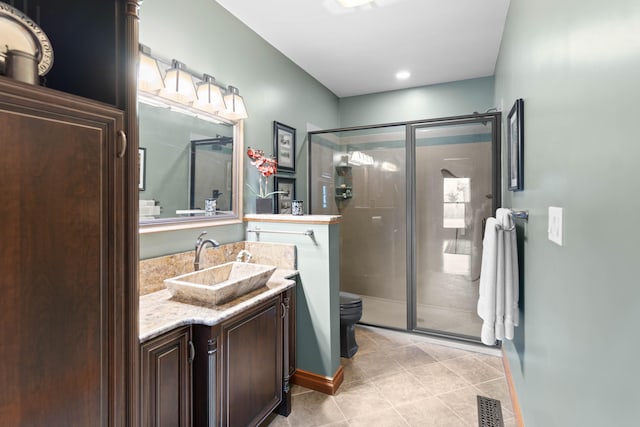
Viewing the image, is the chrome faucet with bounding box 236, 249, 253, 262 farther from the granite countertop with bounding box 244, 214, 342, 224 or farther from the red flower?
the red flower

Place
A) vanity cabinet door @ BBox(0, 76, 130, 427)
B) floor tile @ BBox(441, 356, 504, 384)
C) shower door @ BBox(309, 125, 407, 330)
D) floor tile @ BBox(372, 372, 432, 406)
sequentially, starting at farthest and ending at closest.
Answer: shower door @ BBox(309, 125, 407, 330) < floor tile @ BBox(441, 356, 504, 384) < floor tile @ BBox(372, 372, 432, 406) < vanity cabinet door @ BBox(0, 76, 130, 427)

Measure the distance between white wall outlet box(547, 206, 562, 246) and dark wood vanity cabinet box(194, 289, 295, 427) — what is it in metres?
1.34

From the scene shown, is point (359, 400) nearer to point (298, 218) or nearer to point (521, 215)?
A: point (298, 218)

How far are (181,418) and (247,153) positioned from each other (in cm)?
171

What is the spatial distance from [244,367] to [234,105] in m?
1.68

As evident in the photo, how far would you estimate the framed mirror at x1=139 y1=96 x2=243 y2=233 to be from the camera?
168cm

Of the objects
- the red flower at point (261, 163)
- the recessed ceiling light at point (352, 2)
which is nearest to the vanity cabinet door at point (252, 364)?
the red flower at point (261, 163)

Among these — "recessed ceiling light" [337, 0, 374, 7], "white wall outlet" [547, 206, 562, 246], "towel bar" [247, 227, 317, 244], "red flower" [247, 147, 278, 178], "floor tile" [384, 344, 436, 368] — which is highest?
"recessed ceiling light" [337, 0, 374, 7]

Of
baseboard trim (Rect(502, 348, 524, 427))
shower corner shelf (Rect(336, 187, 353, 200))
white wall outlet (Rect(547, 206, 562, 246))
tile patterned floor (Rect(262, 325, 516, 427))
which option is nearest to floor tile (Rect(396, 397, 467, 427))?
tile patterned floor (Rect(262, 325, 516, 427))

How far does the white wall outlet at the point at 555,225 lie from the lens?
101cm

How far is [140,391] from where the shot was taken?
3.65 feet

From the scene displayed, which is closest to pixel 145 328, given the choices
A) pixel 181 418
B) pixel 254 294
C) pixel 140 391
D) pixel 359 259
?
pixel 140 391

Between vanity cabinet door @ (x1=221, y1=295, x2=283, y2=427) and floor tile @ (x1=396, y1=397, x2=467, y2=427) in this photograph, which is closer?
vanity cabinet door @ (x1=221, y1=295, x2=283, y2=427)

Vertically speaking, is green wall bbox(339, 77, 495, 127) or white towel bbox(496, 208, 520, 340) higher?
green wall bbox(339, 77, 495, 127)
